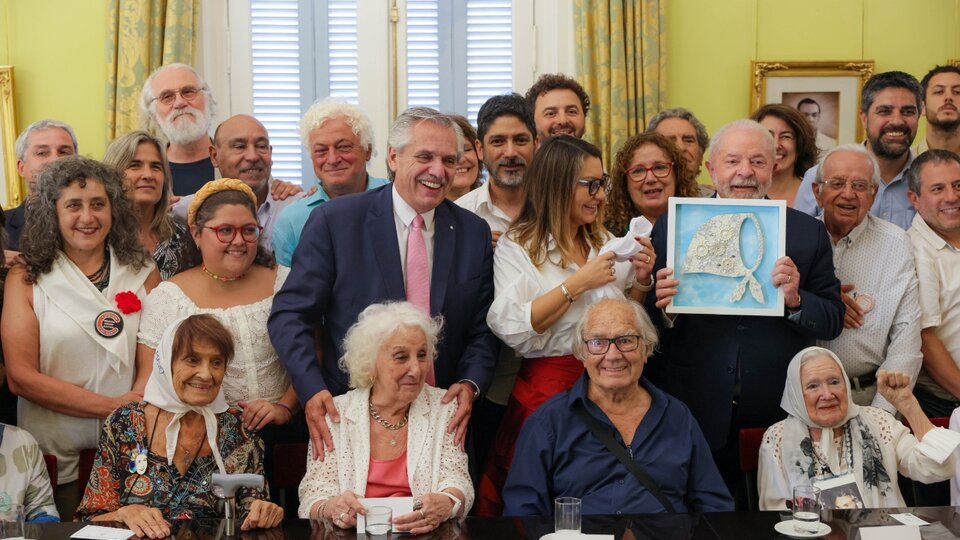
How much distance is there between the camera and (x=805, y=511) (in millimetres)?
3062

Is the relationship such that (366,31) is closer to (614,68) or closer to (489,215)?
(614,68)

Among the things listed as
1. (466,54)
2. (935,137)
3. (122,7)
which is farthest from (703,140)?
(122,7)

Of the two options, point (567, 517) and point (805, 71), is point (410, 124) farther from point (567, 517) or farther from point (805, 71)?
point (805, 71)

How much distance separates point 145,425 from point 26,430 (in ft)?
2.59

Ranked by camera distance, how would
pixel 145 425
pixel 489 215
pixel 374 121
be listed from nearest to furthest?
pixel 145 425 → pixel 489 215 → pixel 374 121

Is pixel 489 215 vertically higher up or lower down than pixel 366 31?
lower down

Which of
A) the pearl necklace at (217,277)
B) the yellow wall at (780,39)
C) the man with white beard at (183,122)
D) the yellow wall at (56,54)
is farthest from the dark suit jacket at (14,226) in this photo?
the yellow wall at (780,39)

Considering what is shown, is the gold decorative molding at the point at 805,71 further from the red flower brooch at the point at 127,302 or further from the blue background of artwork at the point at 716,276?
the red flower brooch at the point at 127,302

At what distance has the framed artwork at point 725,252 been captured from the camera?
386 centimetres

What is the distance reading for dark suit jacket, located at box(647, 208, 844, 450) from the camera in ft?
13.1

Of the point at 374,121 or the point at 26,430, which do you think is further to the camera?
the point at 374,121

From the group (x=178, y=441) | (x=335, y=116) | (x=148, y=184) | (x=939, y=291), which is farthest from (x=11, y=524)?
(x=939, y=291)

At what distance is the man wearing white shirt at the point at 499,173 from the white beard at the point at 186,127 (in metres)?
1.44

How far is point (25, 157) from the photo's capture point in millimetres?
4910
